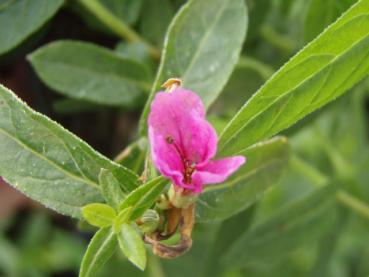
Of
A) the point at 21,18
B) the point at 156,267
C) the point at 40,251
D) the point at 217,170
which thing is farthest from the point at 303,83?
the point at 40,251

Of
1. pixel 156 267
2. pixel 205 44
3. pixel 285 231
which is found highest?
pixel 205 44

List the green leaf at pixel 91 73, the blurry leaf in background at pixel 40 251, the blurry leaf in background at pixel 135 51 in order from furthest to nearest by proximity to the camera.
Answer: the blurry leaf in background at pixel 40 251 → the blurry leaf in background at pixel 135 51 → the green leaf at pixel 91 73

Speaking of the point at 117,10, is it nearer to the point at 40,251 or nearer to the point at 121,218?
the point at 121,218

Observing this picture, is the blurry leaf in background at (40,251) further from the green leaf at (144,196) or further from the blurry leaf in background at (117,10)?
the green leaf at (144,196)

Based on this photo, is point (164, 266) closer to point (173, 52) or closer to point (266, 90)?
point (173, 52)

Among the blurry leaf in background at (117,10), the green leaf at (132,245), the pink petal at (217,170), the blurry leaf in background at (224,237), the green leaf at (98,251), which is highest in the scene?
the pink petal at (217,170)

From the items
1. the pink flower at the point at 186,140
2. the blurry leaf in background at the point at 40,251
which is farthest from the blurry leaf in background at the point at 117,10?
the blurry leaf in background at the point at 40,251

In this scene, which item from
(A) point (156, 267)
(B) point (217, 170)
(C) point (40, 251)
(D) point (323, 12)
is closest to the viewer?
(B) point (217, 170)

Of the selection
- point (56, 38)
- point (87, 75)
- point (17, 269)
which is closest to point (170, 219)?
point (87, 75)
